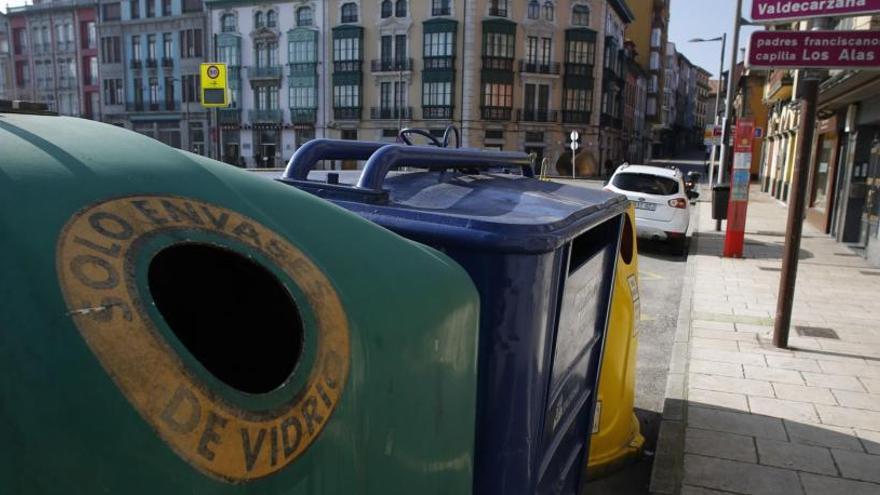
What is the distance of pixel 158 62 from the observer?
163 feet

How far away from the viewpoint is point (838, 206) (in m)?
14.3

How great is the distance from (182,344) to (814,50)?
6.02 metres

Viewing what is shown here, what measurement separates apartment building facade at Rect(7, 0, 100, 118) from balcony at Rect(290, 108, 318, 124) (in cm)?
1855

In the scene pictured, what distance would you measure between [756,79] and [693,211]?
2529 cm

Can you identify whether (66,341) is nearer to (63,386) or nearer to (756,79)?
(63,386)

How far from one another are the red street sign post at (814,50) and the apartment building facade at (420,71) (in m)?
38.3

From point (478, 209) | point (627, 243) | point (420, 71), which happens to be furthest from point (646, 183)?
point (420, 71)

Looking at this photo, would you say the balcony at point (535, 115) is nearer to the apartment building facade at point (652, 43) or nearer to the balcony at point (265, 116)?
the balcony at point (265, 116)

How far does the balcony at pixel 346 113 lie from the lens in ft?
150

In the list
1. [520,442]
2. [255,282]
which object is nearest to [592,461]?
[520,442]

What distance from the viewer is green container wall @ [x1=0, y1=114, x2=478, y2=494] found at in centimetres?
88

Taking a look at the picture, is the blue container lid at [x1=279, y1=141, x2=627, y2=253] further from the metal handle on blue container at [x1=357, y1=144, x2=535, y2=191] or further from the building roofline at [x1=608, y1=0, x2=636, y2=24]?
the building roofline at [x1=608, y1=0, x2=636, y2=24]

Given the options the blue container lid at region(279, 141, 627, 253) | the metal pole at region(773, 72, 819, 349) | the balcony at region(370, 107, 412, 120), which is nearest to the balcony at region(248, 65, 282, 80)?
the balcony at region(370, 107, 412, 120)

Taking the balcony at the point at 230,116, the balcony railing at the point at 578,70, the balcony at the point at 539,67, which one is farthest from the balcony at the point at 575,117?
the balcony at the point at 230,116
